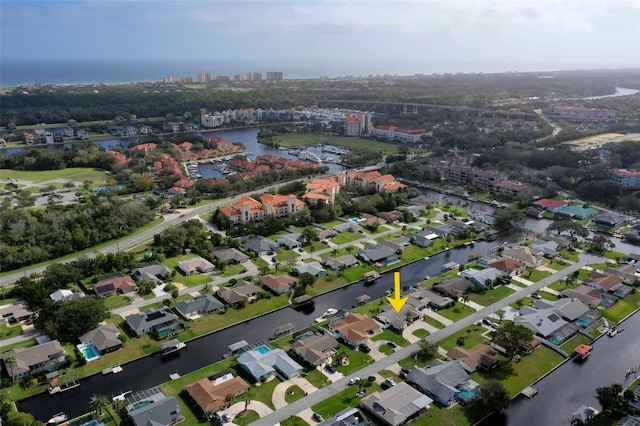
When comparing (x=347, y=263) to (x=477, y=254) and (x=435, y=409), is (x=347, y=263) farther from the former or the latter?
(x=435, y=409)

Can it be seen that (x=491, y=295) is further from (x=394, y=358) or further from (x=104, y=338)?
(x=104, y=338)

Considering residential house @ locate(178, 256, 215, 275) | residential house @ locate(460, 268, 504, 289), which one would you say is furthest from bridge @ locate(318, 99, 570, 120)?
residential house @ locate(178, 256, 215, 275)

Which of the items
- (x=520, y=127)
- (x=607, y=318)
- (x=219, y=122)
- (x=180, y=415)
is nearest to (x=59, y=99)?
(x=219, y=122)

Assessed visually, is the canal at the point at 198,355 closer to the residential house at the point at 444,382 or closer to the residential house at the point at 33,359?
the residential house at the point at 33,359

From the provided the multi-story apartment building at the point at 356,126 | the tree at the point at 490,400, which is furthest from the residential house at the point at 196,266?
the multi-story apartment building at the point at 356,126

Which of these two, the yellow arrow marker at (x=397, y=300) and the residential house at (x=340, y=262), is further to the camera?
the residential house at (x=340, y=262)

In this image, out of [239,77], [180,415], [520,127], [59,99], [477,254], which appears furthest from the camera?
[239,77]

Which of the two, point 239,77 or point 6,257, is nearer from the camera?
point 6,257
